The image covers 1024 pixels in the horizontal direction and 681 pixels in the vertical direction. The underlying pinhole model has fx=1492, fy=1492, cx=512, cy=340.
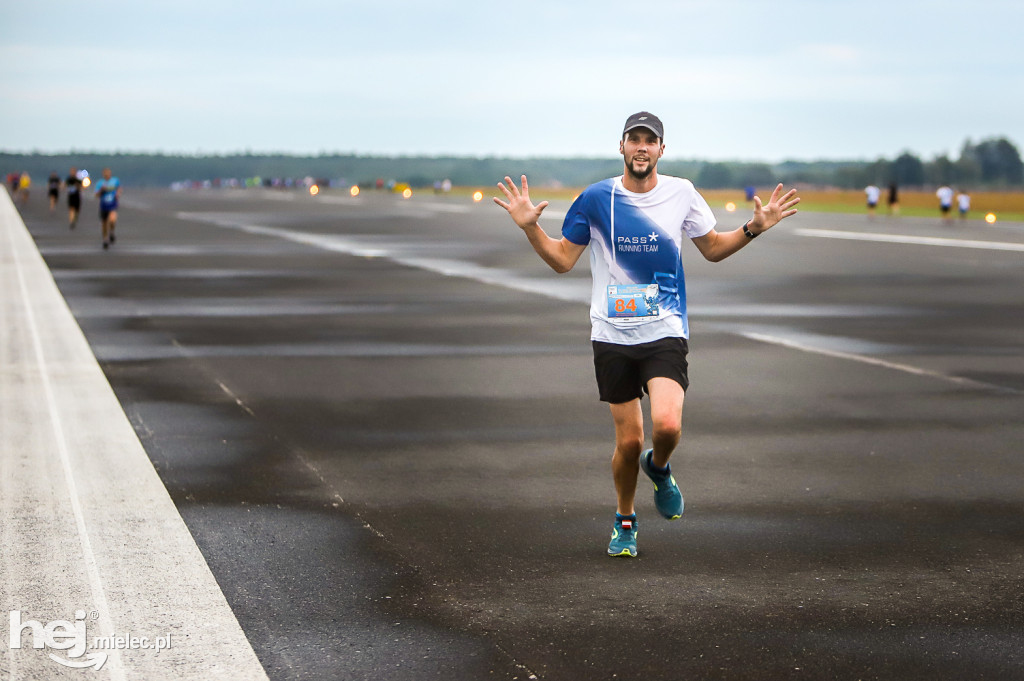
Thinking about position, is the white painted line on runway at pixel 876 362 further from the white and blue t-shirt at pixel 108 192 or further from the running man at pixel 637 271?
the white and blue t-shirt at pixel 108 192

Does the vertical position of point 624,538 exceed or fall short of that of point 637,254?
it falls short

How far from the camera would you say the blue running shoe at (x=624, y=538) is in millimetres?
7055

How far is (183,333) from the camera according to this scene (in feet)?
56.7

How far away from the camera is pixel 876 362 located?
48.6ft

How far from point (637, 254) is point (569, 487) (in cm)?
222

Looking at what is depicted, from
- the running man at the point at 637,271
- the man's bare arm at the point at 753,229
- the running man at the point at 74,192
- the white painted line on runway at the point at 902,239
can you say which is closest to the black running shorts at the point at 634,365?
the running man at the point at 637,271

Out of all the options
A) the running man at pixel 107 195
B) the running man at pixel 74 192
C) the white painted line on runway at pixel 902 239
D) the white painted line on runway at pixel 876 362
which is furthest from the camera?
the running man at pixel 74 192

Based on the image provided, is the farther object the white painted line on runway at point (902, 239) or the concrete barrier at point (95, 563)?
the white painted line on runway at point (902, 239)

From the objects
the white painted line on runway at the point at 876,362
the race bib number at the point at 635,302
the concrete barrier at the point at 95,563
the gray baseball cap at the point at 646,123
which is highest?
the gray baseball cap at the point at 646,123

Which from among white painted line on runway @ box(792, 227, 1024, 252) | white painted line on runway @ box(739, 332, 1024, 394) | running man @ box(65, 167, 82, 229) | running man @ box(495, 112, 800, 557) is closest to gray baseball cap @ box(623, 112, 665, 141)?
running man @ box(495, 112, 800, 557)

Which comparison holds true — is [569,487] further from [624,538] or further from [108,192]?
[108,192]

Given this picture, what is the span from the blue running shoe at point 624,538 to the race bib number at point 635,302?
98 cm

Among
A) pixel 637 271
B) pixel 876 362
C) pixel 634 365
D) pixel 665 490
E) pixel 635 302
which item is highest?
pixel 637 271

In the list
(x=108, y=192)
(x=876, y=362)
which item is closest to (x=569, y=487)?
(x=876, y=362)
